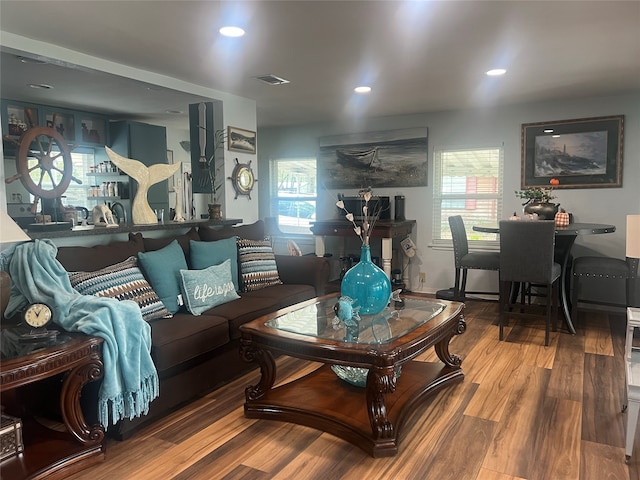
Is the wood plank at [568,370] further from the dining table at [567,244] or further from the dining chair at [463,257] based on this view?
the dining chair at [463,257]

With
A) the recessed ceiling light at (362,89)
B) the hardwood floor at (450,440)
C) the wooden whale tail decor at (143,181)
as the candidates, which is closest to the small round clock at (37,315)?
the hardwood floor at (450,440)

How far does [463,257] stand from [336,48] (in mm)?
2570

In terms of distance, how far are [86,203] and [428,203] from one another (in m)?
4.49

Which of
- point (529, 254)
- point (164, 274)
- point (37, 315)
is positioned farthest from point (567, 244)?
point (37, 315)

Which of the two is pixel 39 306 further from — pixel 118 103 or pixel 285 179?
pixel 285 179

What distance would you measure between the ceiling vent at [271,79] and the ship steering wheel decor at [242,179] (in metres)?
0.92

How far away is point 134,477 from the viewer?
1989 mm

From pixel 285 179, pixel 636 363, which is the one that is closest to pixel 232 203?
pixel 285 179


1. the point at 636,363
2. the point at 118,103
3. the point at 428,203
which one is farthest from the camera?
the point at 428,203

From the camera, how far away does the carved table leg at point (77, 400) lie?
2045 millimetres

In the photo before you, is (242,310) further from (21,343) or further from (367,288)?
(21,343)

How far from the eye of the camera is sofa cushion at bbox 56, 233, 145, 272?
263 centimetres

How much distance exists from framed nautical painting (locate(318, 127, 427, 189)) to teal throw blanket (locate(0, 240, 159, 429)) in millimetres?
4143

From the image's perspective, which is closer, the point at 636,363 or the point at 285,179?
the point at 636,363
